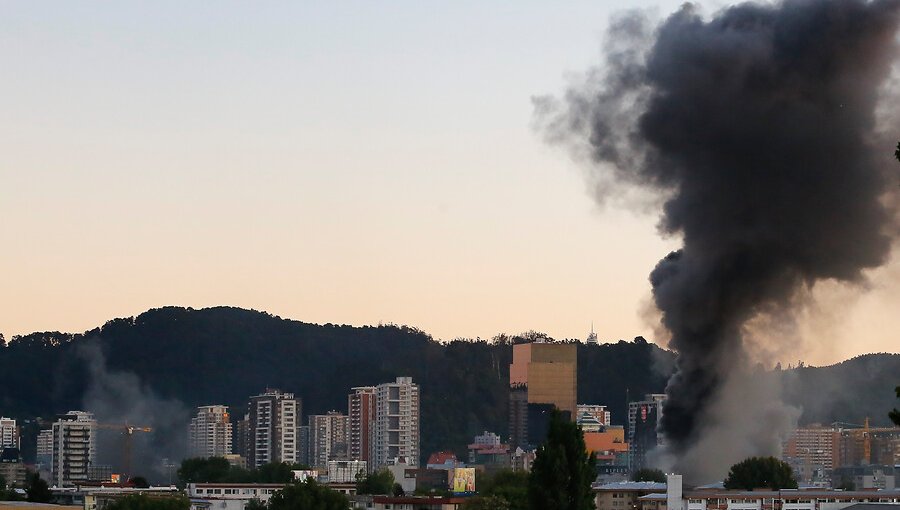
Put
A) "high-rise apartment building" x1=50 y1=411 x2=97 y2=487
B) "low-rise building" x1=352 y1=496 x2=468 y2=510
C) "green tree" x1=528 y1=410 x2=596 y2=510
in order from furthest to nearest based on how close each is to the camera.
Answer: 1. "high-rise apartment building" x1=50 y1=411 x2=97 y2=487
2. "low-rise building" x1=352 y1=496 x2=468 y2=510
3. "green tree" x1=528 y1=410 x2=596 y2=510

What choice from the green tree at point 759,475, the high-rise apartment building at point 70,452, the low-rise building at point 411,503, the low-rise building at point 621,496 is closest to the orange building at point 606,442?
the high-rise apartment building at point 70,452

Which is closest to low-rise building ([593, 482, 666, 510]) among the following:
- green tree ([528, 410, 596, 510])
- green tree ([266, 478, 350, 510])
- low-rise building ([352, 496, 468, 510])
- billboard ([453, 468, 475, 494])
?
low-rise building ([352, 496, 468, 510])

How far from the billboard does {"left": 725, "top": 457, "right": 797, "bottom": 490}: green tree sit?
21.4 m

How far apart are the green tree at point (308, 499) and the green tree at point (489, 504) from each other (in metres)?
5.47

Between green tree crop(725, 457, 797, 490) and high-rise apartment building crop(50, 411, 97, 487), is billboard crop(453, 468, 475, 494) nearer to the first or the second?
green tree crop(725, 457, 797, 490)

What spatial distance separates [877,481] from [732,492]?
145ft

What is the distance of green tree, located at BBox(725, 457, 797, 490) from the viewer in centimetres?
10444

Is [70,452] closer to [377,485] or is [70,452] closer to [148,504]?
[377,485]

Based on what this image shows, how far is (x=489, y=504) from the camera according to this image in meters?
88.3

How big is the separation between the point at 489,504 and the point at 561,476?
90.1 ft

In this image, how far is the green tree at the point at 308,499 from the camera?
285 ft

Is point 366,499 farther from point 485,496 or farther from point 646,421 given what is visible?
point 646,421

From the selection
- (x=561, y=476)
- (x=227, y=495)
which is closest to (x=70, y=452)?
(x=227, y=495)

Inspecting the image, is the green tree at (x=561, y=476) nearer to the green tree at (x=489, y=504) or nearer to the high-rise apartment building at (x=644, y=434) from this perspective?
the green tree at (x=489, y=504)
